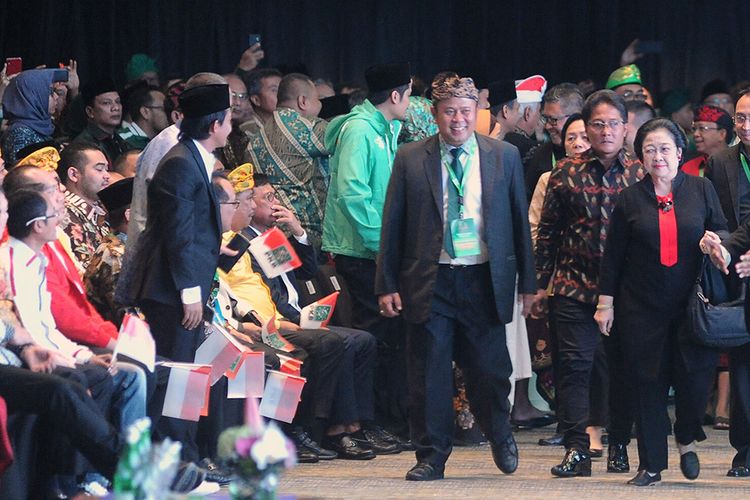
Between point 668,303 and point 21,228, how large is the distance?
2.41m

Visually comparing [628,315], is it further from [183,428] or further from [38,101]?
[38,101]

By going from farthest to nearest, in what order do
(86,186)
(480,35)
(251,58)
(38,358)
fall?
1. (480,35)
2. (251,58)
3. (86,186)
4. (38,358)

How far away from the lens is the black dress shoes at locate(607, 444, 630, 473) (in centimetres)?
607

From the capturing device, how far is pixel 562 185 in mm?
6203

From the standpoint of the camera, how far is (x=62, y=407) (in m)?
4.99

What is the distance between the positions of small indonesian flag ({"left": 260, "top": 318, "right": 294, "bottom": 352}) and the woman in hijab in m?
1.86

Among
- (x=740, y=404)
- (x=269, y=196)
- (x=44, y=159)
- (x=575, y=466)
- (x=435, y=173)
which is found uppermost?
(x=44, y=159)

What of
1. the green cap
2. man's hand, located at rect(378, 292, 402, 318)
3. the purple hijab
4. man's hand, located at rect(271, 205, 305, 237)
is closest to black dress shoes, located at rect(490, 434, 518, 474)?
man's hand, located at rect(378, 292, 402, 318)

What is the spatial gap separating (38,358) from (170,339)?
0.61 meters

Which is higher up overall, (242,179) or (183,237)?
(242,179)

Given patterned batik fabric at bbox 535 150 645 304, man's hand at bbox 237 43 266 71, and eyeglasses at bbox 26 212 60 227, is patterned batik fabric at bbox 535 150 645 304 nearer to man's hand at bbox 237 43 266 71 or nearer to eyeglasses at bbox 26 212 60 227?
eyeglasses at bbox 26 212 60 227

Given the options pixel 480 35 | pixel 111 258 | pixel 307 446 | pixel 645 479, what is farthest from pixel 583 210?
pixel 480 35

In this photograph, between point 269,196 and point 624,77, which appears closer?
point 269,196

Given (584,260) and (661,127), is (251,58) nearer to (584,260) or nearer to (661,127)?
(584,260)
